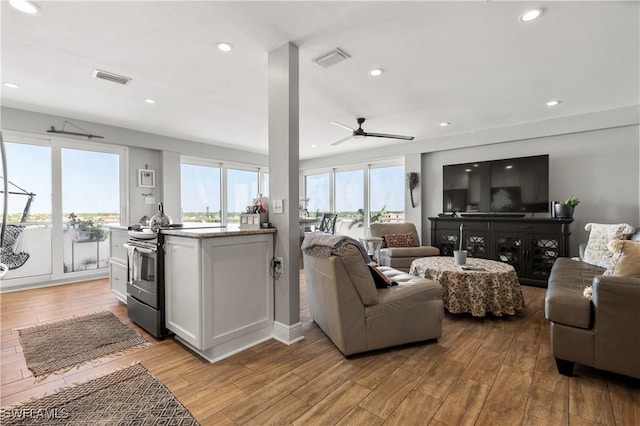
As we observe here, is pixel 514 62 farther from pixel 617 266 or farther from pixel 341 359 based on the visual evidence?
pixel 341 359

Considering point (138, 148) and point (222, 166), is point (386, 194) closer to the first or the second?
point (222, 166)

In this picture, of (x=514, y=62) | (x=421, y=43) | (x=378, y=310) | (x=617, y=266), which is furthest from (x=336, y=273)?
(x=514, y=62)

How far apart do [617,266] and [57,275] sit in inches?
259

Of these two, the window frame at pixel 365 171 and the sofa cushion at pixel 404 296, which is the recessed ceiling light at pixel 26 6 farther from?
the window frame at pixel 365 171

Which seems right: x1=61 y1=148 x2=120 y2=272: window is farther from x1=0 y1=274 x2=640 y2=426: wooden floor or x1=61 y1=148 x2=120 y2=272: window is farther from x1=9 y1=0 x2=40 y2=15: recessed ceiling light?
x1=9 y1=0 x2=40 y2=15: recessed ceiling light

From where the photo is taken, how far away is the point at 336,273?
→ 216cm

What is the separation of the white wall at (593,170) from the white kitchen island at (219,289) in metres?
4.68

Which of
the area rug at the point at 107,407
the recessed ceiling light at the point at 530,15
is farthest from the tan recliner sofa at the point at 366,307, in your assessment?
the recessed ceiling light at the point at 530,15

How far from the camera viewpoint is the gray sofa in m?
1.74

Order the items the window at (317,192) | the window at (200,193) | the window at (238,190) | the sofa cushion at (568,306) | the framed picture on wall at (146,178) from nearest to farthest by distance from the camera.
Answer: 1. the sofa cushion at (568,306)
2. the framed picture on wall at (146,178)
3. the window at (200,193)
4. the window at (238,190)
5. the window at (317,192)

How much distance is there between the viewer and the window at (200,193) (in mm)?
6223

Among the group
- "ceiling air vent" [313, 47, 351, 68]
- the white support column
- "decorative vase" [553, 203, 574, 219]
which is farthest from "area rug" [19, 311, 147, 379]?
"decorative vase" [553, 203, 574, 219]

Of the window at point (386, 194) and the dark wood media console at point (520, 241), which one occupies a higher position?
the window at point (386, 194)

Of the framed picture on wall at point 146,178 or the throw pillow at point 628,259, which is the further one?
the framed picture on wall at point 146,178
